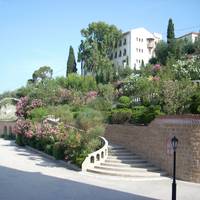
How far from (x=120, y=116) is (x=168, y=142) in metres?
6.73

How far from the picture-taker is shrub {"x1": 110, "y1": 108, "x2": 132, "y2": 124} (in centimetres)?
2307

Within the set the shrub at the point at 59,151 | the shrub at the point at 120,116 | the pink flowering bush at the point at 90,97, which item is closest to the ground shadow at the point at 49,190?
the shrub at the point at 59,151

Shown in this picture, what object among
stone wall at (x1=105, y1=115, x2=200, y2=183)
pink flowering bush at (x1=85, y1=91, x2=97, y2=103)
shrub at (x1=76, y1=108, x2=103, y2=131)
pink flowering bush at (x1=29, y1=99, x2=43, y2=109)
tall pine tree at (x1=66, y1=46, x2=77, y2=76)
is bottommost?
stone wall at (x1=105, y1=115, x2=200, y2=183)

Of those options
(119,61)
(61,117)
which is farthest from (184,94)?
(119,61)

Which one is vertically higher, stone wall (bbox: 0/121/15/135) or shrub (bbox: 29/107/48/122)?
shrub (bbox: 29/107/48/122)

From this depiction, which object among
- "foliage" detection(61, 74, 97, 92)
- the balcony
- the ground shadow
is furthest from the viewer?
the balcony

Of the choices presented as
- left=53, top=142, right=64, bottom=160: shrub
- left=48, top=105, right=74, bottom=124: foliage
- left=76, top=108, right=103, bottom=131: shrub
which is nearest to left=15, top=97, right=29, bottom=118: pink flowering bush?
left=48, top=105, right=74, bottom=124: foliage

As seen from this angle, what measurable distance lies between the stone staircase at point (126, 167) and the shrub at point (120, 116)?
369 cm

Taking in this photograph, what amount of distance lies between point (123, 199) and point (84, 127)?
7887 millimetres

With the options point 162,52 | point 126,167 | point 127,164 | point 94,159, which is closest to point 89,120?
point 94,159

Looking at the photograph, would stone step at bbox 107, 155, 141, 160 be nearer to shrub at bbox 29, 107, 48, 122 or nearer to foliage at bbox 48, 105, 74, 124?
foliage at bbox 48, 105, 74, 124

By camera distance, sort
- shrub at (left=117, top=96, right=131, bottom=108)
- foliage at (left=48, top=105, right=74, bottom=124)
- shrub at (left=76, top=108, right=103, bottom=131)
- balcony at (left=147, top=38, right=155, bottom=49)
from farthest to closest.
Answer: balcony at (left=147, top=38, right=155, bottom=49) → shrub at (left=117, top=96, right=131, bottom=108) → foliage at (left=48, top=105, right=74, bottom=124) → shrub at (left=76, top=108, right=103, bottom=131)

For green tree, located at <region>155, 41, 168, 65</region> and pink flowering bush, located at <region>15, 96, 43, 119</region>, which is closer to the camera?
pink flowering bush, located at <region>15, 96, 43, 119</region>

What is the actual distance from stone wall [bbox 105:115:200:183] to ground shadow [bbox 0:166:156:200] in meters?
2.60
